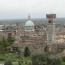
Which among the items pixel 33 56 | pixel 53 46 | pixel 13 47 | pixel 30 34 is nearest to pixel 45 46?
pixel 53 46

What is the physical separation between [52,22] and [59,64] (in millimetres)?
28494

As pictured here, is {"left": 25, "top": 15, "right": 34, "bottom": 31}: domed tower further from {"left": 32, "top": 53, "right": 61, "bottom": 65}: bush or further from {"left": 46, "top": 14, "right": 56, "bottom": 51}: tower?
{"left": 32, "top": 53, "right": 61, "bottom": 65}: bush

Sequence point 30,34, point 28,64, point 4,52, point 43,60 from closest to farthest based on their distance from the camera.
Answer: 1. point 43,60
2. point 28,64
3. point 4,52
4. point 30,34

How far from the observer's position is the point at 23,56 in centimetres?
4997

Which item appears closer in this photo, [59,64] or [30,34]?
[59,64]

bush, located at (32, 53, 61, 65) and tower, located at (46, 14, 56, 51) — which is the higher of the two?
tower, located at (46, 14, 56, 51)

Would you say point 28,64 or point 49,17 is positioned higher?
point 49,17

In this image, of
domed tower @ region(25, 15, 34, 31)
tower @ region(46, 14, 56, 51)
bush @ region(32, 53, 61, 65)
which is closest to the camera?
bush @ region(32, 53, 61, 65)

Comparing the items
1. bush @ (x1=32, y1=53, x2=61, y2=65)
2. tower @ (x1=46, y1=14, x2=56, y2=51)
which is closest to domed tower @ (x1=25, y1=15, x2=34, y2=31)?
tower @ (x1=46, y1=14, x2=56, y2=51)

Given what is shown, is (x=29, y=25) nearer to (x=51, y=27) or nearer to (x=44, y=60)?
(x=51, y=27)

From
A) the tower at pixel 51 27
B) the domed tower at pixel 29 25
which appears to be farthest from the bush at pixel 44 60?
the domed tower at pixel 29 25

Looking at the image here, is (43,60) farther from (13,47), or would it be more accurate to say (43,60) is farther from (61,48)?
(13,47)

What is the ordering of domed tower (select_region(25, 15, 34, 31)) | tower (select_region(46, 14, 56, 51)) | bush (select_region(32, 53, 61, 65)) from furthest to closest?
domed tower (select_region(25, 15, 34, 31))
tower (select_region(46, 14, 56, 51))
bush (select_region(32, 53, 61, 65))

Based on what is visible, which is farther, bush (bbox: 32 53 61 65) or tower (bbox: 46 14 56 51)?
tower (bbox: 46 14 56 51)
